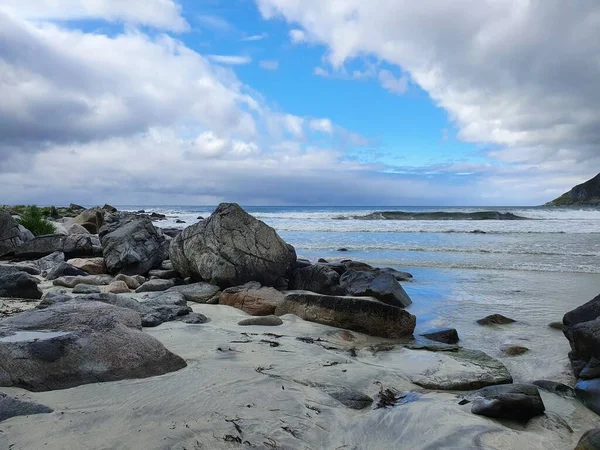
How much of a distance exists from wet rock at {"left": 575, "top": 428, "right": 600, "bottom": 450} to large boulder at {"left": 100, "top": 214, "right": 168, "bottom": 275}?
388 inches

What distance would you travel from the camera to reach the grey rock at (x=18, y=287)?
24.8ft

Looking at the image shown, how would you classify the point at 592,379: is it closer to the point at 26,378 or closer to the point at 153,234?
the point at 26,378

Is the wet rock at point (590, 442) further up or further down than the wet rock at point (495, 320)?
further up

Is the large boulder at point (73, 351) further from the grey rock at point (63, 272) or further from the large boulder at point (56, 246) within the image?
the large boulder at point (56, 246)

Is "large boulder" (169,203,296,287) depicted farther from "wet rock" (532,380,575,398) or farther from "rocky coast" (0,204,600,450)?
"wet rock" (532,380,575,398)

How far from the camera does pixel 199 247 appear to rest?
1000 cm

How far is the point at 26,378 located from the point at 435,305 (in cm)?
759

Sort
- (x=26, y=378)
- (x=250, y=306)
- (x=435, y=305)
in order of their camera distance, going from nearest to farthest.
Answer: (x=26, y=378)
(x=250, y=306)
(x=435, y=305)

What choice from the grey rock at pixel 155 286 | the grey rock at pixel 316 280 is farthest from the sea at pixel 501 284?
the grey rock at pixel 155 286

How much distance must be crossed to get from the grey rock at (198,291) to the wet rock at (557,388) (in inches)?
229

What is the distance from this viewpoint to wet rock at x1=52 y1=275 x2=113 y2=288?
364 inches

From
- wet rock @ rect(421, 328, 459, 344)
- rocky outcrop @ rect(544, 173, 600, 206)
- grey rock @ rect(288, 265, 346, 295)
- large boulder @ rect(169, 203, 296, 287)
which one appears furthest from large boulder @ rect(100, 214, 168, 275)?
rocky outcrop @ rect(544, 173, 600, 206)

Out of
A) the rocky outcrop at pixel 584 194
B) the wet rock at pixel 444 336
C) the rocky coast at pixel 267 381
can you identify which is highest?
the rocky outcrop at pixel 584 194

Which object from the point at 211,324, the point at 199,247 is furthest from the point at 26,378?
the point at 199,247
